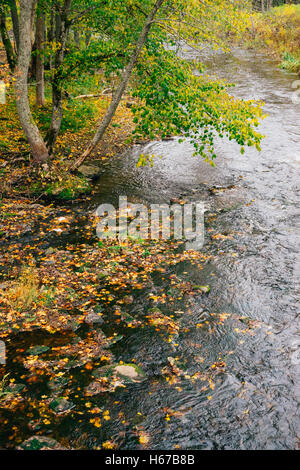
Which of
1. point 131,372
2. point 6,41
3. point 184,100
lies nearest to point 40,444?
point 131,372

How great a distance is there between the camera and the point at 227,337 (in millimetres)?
6000

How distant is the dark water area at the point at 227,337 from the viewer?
176 inches

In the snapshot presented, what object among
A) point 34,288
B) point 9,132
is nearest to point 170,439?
point 34,288

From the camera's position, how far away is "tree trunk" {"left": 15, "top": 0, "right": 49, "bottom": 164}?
9.52 m

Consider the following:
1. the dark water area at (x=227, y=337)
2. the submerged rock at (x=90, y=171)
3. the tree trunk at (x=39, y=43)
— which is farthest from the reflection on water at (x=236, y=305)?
the tree trunk at (x=39, y=43)

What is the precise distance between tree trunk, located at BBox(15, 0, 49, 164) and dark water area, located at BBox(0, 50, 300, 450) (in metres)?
2.25

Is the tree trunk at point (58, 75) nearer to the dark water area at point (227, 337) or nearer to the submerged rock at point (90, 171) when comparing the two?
the submerged rock at point (90, 171)

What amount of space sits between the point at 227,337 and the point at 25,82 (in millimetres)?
8797

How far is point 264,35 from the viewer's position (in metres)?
32.9

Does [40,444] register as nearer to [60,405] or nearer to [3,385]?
[60,405]

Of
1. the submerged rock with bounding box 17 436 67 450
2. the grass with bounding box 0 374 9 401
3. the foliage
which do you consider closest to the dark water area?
the submerged rock with bounding box 17 436 67 450

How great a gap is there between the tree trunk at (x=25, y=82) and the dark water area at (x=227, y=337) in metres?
2.25

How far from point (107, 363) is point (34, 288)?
220 centimetres
